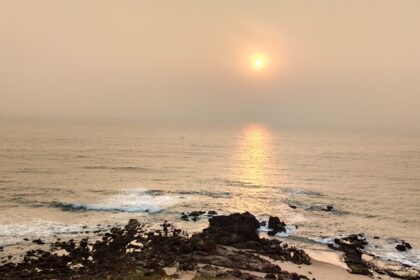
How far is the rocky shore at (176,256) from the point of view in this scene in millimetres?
34469

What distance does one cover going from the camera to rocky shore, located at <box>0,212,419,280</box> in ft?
113

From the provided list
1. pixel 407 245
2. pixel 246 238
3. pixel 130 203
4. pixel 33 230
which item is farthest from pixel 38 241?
pixel 407 245

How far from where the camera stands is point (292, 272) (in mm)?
36938

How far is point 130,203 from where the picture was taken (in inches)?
2586

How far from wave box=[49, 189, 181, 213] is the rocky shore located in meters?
11.1

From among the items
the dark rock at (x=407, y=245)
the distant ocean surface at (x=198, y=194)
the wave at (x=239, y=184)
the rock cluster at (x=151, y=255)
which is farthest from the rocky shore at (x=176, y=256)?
the wave at (x=239, y=184)

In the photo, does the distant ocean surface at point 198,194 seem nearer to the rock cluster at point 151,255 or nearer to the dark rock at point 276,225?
the dark rock at point 276,225

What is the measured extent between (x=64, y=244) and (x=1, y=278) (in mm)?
9777

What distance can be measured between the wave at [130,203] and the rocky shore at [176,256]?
11059 millimetres

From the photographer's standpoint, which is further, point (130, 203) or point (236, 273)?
point (130, 203)

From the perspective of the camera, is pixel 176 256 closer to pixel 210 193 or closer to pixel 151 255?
pixel 151 255

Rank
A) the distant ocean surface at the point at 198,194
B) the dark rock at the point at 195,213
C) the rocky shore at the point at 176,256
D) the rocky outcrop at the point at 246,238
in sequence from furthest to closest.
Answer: the dark rock at the point at 195,213, the distant ocean surface at the point at 198,194, the rocky outcrop at the point at 246,238, the rocky shore at the point at 176,256

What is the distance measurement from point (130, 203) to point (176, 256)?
93.0 ft

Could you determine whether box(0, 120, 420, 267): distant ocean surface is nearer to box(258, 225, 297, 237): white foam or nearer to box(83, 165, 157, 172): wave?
box(83, 165, 157, 172): wave
